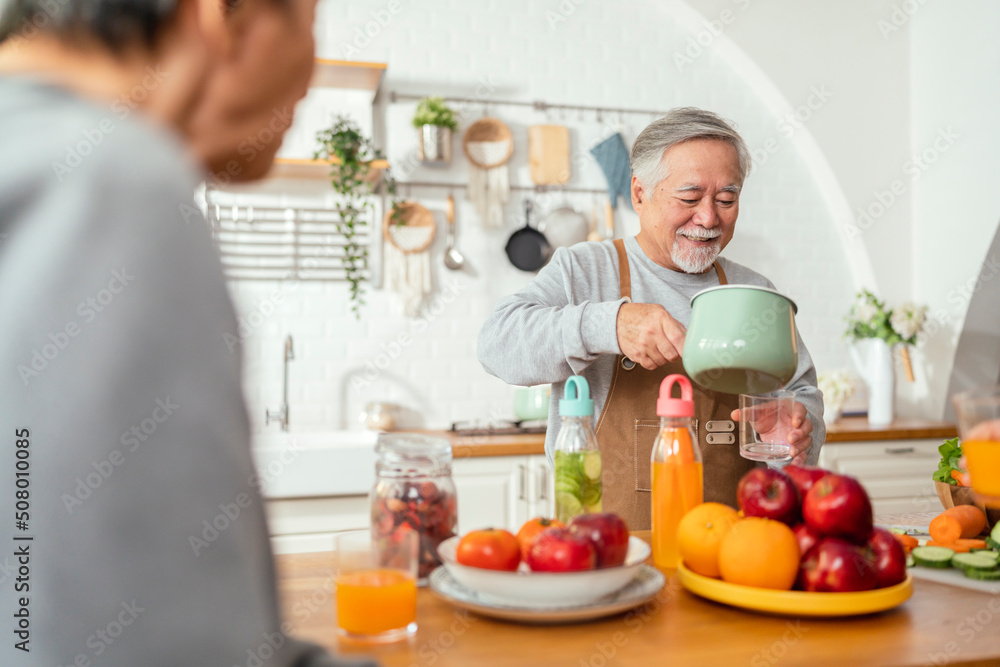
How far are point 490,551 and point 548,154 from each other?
318 centimetres

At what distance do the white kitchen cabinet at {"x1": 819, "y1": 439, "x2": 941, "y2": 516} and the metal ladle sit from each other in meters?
1.88

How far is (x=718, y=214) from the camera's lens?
211 cm

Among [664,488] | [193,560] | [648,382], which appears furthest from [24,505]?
[648,382]

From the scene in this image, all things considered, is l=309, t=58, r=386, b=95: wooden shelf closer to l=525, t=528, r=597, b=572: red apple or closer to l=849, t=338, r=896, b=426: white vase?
l=849, t=338, r=896, b=426: white vase

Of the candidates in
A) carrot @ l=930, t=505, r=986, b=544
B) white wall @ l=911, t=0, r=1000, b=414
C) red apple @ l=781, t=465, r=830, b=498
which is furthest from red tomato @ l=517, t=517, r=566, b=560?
Answer: white wall @ l=911, t=0, r=1000, b=414

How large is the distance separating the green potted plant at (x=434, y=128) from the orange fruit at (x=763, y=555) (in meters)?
2.91

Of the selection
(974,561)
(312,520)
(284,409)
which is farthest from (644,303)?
(284,409)

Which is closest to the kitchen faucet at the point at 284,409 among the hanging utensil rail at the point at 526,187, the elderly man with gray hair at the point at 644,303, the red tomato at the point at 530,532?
the hanging utensil rail at the point at 526,187

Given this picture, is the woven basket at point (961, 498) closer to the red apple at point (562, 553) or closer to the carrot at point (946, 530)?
the carrot at point (946, 530)

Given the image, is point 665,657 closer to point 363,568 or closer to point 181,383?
point 363,568

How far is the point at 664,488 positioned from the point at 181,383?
1078mm

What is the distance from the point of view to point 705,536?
1.19m

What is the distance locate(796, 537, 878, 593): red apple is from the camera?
110cm

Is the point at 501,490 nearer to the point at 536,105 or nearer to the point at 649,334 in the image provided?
the point at 649,334
